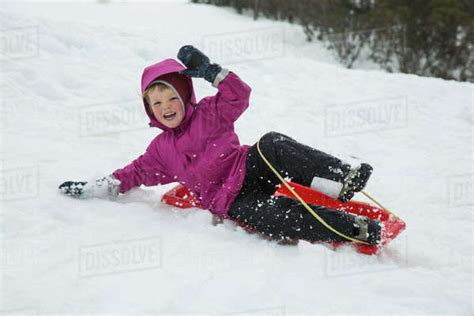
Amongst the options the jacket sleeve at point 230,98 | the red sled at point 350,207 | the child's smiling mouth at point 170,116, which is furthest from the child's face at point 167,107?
the red sled at point 350,207

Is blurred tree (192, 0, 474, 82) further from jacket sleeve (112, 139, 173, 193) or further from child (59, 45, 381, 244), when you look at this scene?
jacket sleeve (112, 139, 173, 193)

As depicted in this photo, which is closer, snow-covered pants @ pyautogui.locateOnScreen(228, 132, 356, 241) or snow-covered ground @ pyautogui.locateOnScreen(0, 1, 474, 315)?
snow-covered ground @ pyautogui.locateOnScreen(0, 1, 474, 315)

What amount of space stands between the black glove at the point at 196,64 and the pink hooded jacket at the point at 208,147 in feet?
0.39

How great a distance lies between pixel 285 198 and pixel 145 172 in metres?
0.82

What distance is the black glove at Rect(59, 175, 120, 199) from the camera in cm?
261

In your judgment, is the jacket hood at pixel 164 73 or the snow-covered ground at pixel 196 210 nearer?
the snow-covered ground at pixel 196 210

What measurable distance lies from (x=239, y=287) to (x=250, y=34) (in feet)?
23.6

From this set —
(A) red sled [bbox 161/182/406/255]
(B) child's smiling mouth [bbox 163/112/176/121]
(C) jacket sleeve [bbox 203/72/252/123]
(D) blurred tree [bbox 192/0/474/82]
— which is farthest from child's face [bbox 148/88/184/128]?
(D) blurred tree [bbox 192/0/474/82]

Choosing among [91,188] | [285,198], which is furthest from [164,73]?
[285,198]

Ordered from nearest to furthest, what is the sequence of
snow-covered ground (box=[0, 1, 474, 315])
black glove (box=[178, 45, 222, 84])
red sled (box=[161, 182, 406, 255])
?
snow-covered ground (box=[0, 1, 474, 315])
red sled (box=[161, 182, 406, 255])
black glove (box=[178, 45, 222, 84])

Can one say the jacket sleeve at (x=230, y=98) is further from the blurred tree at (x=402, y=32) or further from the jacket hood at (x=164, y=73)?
the blurred tree at (x=402, y=32)

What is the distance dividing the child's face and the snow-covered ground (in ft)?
1.54

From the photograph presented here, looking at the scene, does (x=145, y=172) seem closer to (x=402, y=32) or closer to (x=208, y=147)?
(x=208, y=147)

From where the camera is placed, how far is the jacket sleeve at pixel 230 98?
2.51 metres
